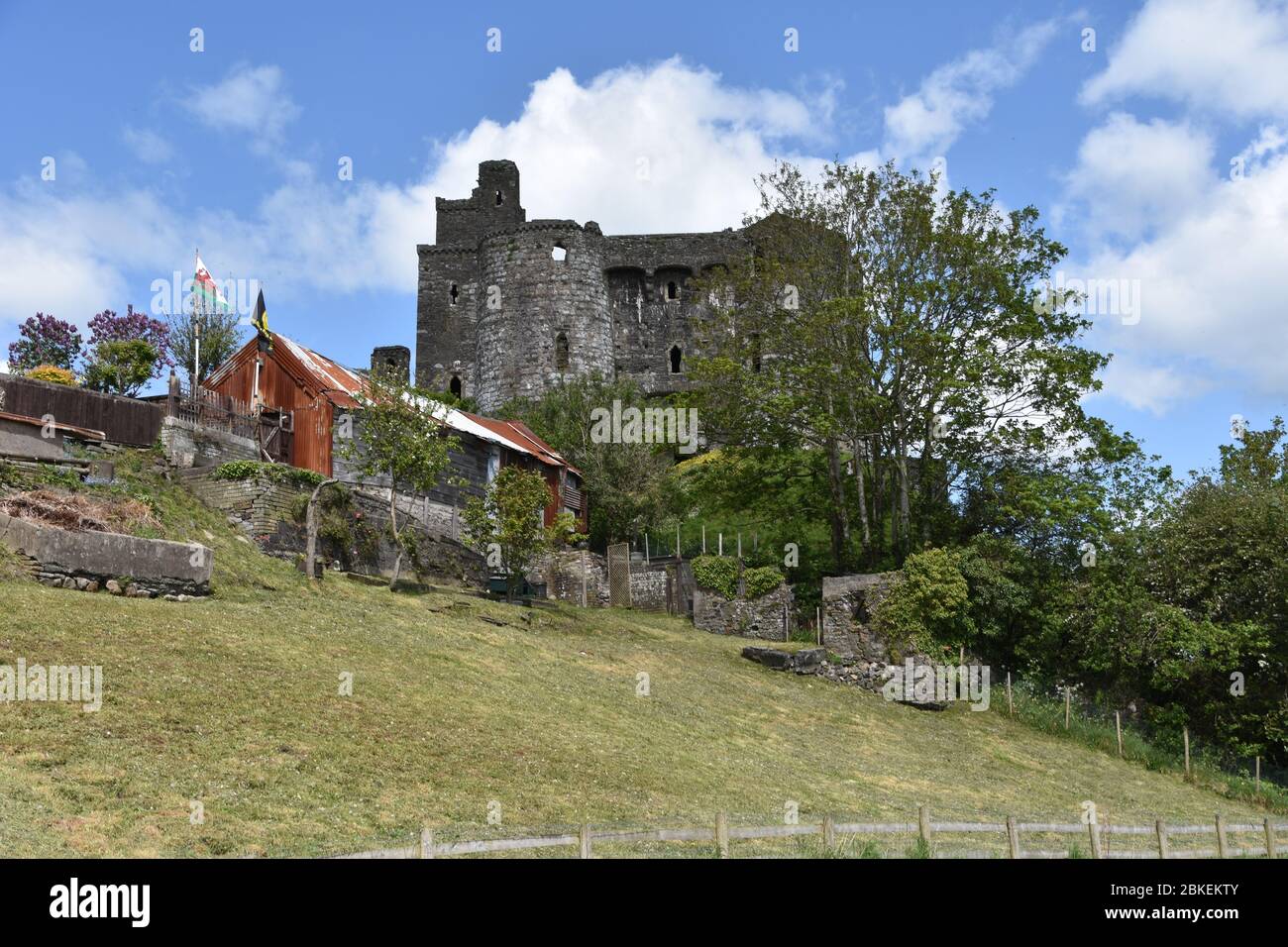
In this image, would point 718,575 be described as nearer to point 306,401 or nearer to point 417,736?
point 306,401

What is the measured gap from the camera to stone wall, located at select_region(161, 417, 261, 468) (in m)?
33.0

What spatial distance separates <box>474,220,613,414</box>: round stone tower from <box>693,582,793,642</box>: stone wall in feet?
93.5

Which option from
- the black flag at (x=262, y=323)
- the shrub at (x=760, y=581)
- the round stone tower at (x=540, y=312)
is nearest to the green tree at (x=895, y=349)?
the shrub at (x=760, y=581)

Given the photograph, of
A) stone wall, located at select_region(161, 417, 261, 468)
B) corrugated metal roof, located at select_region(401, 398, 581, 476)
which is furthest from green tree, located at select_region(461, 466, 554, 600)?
stone wall, located at select_region(161, 417, 261, 468)

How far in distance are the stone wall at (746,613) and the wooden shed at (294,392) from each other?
13.0 meters

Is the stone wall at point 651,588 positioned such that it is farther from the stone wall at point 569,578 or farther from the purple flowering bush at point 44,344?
the purple flowering bush at point 44,344

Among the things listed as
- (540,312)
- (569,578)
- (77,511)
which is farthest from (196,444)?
(540,312)

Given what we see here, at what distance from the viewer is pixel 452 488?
40.8 meters

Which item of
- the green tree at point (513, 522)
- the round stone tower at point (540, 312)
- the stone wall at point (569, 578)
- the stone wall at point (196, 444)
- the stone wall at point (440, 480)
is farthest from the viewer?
the round stone tower at point (540, 312)

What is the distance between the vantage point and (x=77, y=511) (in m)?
24.9

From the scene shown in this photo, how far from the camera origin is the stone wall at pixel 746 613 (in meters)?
38.0

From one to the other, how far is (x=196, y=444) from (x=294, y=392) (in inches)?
222

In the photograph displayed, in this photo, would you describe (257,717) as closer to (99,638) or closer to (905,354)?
(99,638)
